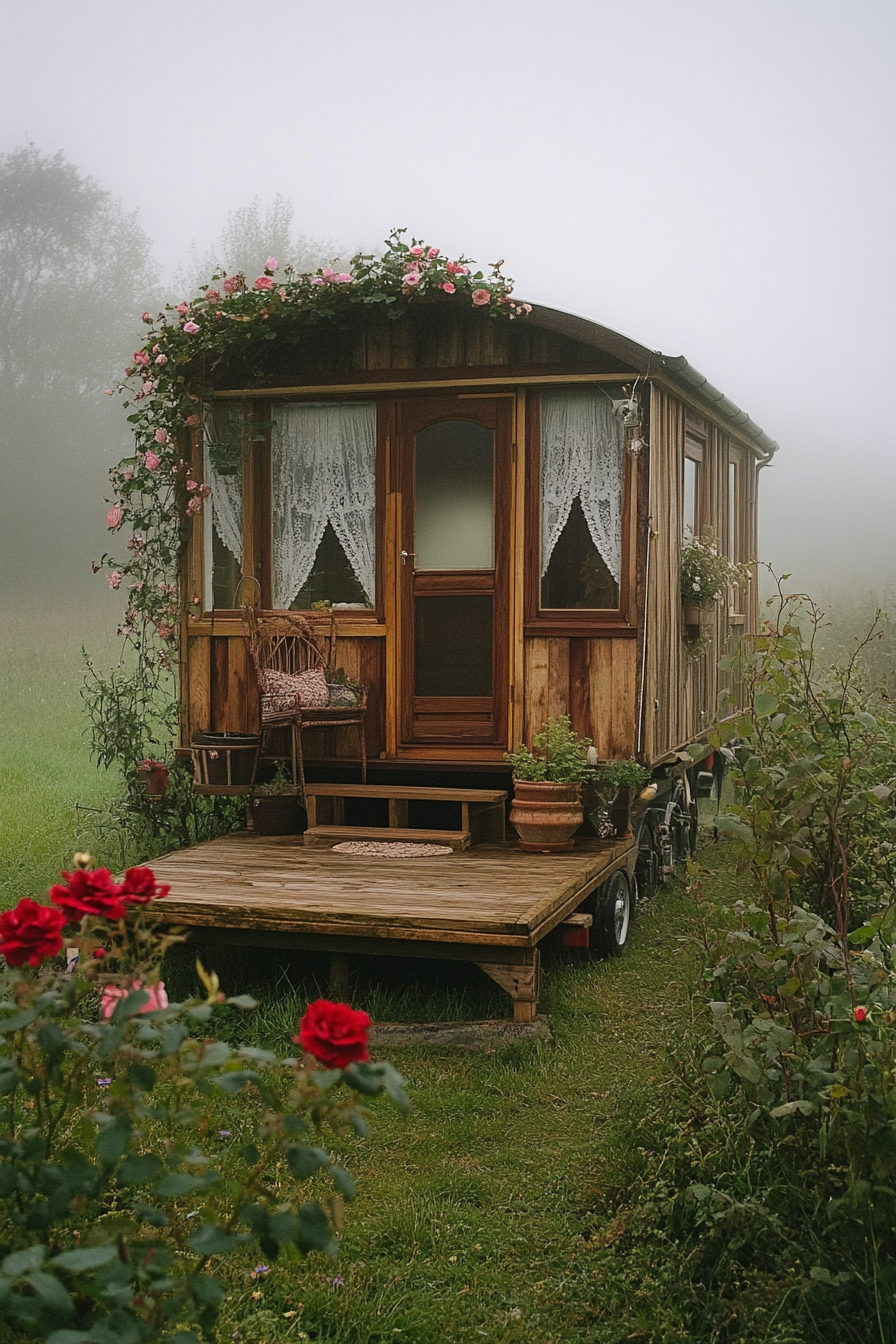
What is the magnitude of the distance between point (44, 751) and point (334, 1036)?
49.9 ft

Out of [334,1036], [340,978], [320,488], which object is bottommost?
[340,978]

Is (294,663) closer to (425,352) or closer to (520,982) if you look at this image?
(425,352)

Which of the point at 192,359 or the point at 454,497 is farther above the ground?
the point at 192,359

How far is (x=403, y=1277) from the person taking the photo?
130 inches

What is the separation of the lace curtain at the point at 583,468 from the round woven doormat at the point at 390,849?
5.47ft

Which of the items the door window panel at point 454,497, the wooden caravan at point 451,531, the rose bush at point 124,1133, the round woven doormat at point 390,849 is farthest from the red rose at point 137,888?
the door window panel at point 454,497

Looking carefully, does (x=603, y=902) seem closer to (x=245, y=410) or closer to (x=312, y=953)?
(x=312, y=953)

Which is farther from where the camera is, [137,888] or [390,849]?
[390,849]

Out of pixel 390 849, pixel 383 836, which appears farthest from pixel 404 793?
pixel 390 849

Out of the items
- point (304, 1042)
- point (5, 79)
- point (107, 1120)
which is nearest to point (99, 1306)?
point (107, 1120)

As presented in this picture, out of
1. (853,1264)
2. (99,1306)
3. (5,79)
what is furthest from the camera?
(5,79)

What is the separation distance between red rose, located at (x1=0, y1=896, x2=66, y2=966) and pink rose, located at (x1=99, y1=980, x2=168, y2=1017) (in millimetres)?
123

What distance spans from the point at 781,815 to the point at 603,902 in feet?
9.20

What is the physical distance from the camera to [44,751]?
643 inches
